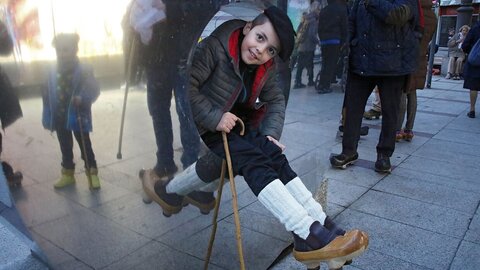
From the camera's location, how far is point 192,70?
2117 mm

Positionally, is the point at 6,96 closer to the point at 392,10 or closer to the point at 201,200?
the point at 201,200

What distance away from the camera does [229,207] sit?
2.60 meters

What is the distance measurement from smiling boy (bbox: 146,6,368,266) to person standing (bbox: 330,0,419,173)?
77.9 inches

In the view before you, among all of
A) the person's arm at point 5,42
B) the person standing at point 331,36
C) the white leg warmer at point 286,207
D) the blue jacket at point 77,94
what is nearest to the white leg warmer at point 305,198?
the white leg warmer at point 286,207

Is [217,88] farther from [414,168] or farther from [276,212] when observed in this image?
[414,168]

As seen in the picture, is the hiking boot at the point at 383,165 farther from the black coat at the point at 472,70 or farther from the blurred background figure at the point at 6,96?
the blurred background figure at the point at 6,96

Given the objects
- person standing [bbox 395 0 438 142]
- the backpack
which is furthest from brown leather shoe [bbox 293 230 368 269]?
the backpack

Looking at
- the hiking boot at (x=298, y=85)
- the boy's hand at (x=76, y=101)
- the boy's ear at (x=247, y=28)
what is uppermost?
the boy's ear at (x=247, y=28)

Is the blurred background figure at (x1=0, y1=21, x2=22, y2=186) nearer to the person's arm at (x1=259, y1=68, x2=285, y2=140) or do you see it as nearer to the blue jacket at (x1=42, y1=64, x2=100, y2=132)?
the blue jacket at (x1=42, y1=64, x2=100, y2=132)

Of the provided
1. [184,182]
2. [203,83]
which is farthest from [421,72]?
[184,182]

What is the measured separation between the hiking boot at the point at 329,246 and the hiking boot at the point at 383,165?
240 centimetres

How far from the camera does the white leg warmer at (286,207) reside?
86.1 inches

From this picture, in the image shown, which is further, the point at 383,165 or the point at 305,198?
the point at 383,165

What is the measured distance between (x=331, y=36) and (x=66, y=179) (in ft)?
7.30
